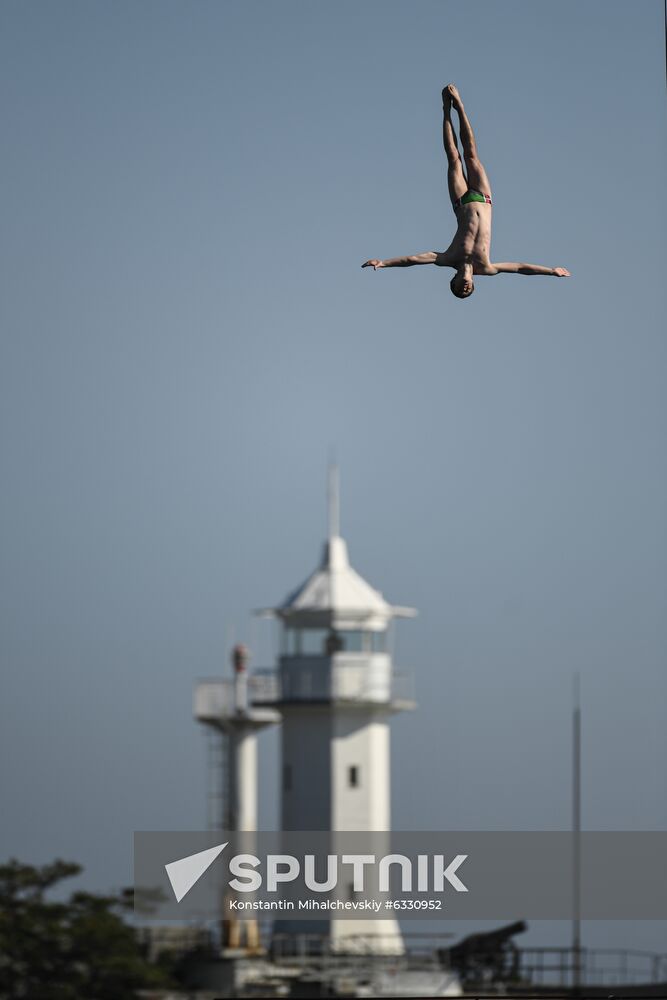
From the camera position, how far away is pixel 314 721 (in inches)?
1087

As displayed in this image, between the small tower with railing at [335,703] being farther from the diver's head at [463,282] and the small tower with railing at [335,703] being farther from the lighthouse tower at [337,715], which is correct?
the diver's head at [463,282]

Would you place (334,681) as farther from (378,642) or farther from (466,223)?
(466,223)

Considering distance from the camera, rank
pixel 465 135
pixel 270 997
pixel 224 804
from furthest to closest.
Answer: pixel 224 804, pixel 270 997, pixel 465 135

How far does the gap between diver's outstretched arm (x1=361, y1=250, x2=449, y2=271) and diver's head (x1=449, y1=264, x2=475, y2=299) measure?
4.6 inches

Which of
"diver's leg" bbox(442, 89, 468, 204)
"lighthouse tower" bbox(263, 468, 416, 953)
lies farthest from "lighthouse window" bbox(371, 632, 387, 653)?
"diver's leg" bbox(442, 89, 468, 204)

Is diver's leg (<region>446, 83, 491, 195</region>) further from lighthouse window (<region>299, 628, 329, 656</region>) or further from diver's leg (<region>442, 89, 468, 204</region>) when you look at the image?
lighthouse window (<region>299, 628, 329, 656</region>)

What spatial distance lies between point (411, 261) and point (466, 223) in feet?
3.21

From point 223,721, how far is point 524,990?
5.59 meters

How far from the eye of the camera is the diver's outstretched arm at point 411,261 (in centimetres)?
1215

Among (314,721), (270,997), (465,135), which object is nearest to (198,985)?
(270,997)

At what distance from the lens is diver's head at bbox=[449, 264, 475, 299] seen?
13.0 metres

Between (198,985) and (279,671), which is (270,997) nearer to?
(198,985)

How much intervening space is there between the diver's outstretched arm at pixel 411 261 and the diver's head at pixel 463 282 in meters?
0.12

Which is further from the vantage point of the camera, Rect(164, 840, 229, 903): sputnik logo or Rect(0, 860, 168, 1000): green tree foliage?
Rect(164, 840, 229, 903): sputnik logo
